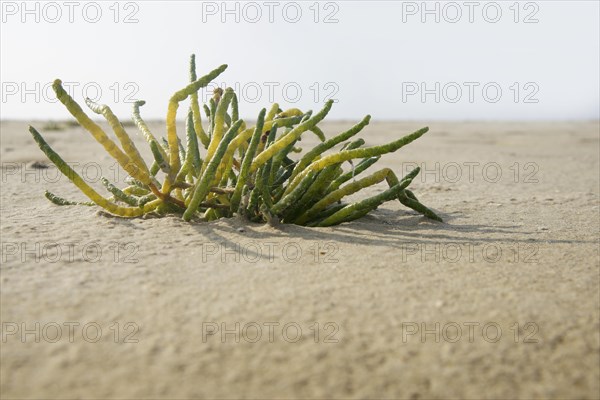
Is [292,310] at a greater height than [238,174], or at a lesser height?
lesser

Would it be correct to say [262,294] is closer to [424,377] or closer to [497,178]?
[424,377]

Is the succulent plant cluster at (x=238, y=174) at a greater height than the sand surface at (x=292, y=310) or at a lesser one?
greater

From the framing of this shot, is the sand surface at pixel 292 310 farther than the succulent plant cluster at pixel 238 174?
No

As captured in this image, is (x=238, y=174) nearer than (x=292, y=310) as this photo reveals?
No

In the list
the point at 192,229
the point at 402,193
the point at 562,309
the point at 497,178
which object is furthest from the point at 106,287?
the point at 497,178
